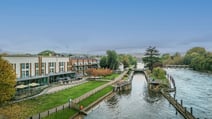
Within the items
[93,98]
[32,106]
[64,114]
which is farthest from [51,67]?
[64,114]

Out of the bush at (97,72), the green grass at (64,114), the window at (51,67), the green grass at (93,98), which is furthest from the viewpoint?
the bush at (97,72)

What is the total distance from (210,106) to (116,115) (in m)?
19.1

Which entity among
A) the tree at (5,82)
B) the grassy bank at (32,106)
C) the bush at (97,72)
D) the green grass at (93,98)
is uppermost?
the tree at (5,82)

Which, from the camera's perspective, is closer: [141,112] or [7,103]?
[7,103]

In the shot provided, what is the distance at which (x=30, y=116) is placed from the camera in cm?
3088

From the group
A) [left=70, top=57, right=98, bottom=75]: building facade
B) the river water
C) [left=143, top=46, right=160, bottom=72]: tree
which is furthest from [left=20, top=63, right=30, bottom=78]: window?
[left=143, top=46, right=160, bottom=72]: tree

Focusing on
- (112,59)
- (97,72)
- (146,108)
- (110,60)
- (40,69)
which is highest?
(112,59)

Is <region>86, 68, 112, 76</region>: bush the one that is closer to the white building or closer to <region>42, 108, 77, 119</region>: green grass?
the white building

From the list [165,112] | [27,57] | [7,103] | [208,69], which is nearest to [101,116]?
[165,112]

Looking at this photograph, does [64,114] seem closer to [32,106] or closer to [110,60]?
[32,106]

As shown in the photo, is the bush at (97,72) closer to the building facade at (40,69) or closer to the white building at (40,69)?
the building facade at (40,69)

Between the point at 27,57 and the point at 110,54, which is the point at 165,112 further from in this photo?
the point at 110,54

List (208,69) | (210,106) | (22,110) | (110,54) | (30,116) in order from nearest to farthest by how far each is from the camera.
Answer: (30,116) < (22,110) < (210,106) < (110,54) < (208,69)

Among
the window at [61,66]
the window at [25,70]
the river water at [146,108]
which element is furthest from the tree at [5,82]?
the window at [61,66]
